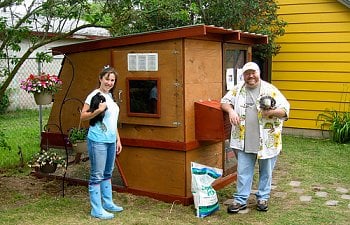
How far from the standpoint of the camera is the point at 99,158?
14.6ft

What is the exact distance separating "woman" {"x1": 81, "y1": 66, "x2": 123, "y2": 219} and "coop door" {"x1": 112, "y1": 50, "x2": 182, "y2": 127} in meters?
0.58

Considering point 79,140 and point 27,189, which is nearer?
point 79,140

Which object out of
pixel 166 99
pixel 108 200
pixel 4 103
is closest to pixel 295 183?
pixel 166 99

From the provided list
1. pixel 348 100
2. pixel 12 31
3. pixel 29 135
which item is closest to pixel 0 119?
pixel 29 135

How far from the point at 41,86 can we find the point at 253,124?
92.4 inches

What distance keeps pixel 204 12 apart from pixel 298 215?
15.3ft

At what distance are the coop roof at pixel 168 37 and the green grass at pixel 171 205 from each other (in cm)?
170

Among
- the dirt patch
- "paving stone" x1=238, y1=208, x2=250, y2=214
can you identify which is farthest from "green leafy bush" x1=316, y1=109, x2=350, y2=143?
the dirt patch

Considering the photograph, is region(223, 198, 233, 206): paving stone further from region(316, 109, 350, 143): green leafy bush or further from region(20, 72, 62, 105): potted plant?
region(316, 109, 350, 143): green leafy bush

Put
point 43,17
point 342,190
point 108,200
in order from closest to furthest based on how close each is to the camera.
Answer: point 108,200, point 43,17, point 342,190

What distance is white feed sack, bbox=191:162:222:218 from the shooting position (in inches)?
182

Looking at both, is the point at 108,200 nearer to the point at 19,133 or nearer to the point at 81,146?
the point at 81,146

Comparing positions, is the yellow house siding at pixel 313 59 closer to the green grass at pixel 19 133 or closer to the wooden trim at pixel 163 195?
the wooden trim at pixel 163 195

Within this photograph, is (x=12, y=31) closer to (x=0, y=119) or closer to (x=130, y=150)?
(x=130, y=150)
